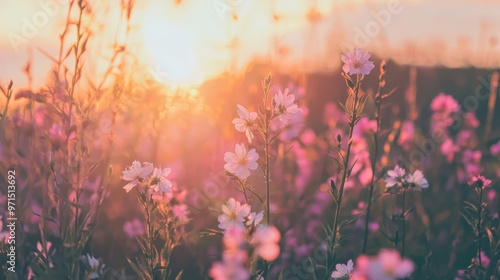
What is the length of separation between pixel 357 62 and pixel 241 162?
1.70ft

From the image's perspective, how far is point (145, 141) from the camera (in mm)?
5492

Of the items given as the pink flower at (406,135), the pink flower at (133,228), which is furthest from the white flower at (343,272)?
the pink flower at (406,135)

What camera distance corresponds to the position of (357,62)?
1932 mm

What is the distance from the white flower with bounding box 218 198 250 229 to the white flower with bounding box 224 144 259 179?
0.11 metres

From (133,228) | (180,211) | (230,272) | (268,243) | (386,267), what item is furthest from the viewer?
(133,228)

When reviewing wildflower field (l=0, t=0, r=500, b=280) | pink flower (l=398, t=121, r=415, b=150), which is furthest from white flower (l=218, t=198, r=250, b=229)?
pink flower (l=398, t=121, r=415, b=150)

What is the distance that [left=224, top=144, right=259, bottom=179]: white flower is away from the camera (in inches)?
71.0

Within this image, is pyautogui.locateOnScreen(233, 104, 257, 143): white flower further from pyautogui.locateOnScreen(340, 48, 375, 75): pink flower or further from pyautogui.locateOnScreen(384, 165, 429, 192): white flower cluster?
pyautogui.locateOnScreen(384, 165, 429, 192): white flower cluster

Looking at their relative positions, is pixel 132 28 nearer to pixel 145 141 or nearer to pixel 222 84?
pixel 222 84

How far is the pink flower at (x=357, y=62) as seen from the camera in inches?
75.5

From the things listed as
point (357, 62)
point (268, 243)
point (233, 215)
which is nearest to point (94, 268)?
point (233, 215)

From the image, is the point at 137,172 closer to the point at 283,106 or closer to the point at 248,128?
the point at 248,128

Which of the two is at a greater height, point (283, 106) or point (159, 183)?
point (283, 106)

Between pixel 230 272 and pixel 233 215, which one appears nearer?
pixel 230 272
